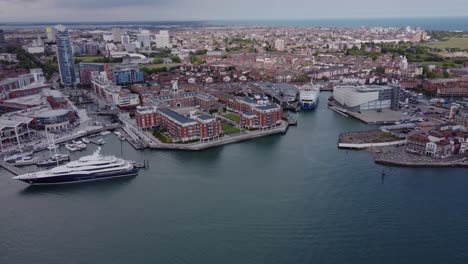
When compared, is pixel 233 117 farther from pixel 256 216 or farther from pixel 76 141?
pixel 256 216

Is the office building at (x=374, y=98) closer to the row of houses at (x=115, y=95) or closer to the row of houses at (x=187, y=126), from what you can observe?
the row of houses at (x=187, y=126)

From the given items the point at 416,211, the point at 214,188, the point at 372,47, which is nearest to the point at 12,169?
the point at 214,188

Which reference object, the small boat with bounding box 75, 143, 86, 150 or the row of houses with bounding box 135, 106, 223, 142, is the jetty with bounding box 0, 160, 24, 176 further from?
the row of houses with bounding box 135, 106, 223, 142

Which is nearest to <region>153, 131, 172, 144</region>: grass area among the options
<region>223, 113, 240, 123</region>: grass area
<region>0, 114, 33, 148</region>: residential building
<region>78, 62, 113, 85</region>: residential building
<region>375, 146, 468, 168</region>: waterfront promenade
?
<region>223, 113, 240, 123</region>: grass area

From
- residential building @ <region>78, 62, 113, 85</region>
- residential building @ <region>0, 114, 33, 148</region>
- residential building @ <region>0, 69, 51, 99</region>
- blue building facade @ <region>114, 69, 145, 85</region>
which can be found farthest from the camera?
blue building facade @ <region>114, 69, 145, 85</region>

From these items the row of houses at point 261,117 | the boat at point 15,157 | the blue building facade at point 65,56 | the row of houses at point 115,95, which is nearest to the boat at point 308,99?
the row of houses at point 261,117
